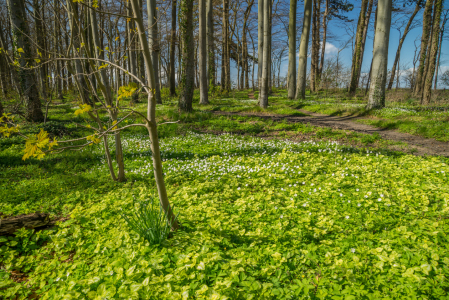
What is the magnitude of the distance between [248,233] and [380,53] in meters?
12.4

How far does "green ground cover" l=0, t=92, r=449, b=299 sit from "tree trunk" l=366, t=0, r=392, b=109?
7.19 m

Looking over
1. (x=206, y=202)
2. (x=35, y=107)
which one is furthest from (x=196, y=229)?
(x=35, y=107)

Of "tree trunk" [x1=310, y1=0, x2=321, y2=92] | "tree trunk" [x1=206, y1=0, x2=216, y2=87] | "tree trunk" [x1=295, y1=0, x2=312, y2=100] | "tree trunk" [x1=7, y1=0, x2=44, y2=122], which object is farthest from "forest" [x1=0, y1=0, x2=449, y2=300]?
"tree trunk" [x1=310, y1=0, x2=321, y2=92]

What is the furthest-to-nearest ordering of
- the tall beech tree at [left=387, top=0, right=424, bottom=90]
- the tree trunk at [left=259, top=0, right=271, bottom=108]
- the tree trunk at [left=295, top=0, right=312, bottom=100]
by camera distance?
the tall beech tree at [left=387, top=0, right=424, bottom=90], the tree trunk at [left=295, top=0, right=312, bottom=100], the tree trunk at [left=259, top=0, right=271, bottom=108]

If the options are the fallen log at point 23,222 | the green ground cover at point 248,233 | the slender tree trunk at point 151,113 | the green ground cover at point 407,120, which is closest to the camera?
the green ground cover at point 248,233

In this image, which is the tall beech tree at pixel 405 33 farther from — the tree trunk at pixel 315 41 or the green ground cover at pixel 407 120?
the green ground cover at pixel 407 120

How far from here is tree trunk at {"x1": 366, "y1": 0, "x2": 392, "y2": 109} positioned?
1080 centimetres

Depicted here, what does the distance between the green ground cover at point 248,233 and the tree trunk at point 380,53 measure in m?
7.19

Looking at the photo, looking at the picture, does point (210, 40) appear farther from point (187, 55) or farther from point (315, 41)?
point (315, 41)

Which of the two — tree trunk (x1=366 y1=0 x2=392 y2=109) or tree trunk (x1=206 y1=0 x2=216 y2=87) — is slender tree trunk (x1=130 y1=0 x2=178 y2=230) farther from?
tree trunk (x1=206 y1=0 x2=216 y2=87)

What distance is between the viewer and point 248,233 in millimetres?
2795

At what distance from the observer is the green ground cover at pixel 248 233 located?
203 centimetres

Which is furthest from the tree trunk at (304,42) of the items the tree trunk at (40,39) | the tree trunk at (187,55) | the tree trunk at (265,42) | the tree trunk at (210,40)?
the tree trunk at (40,39)

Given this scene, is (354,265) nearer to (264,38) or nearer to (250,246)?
(250,246)
